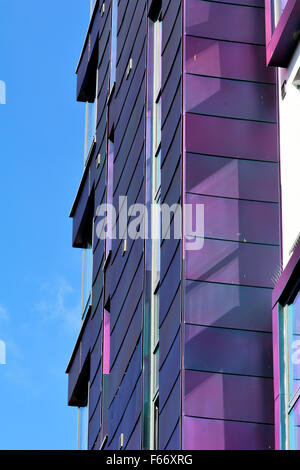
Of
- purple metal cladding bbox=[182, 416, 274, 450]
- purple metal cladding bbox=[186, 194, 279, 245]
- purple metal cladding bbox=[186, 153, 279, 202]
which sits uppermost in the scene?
purple metal cladding bbox=[186, 153, 279, 202]

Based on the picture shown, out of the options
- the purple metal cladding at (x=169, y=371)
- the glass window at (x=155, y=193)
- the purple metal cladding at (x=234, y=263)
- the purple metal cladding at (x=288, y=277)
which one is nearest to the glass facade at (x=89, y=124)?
the glass window at (x=155, y=193)

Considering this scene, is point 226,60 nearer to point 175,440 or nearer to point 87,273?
point 175,440

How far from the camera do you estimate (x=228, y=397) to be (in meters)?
26.8

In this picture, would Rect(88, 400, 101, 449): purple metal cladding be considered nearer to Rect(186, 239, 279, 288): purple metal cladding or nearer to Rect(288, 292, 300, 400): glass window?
Rect(186, 239, 279, 288): purple metal cladding

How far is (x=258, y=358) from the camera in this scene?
27203 mm

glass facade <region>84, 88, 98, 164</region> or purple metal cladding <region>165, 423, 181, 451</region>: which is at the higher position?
glass facade <region>84, 88, 98, 164</region>

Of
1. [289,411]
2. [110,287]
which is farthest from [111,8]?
[289,411]

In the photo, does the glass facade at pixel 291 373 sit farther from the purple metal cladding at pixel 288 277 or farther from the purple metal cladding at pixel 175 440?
the purple metal cladding at pixel 175 440

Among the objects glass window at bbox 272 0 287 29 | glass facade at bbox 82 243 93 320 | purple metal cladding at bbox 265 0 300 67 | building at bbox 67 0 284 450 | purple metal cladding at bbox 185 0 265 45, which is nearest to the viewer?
building at bbox 67 0 284 450

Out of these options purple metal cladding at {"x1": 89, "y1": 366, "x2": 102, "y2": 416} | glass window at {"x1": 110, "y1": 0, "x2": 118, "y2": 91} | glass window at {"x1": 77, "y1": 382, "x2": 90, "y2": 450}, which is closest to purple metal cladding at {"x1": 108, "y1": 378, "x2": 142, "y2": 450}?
purple metal cladding at {"x1": 89, "y1": 366, "x2": 102, "y2": 416}

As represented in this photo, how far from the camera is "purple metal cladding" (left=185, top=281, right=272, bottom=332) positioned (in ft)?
90.2

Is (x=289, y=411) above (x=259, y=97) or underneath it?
underneath

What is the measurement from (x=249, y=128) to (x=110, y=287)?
10.3 m
